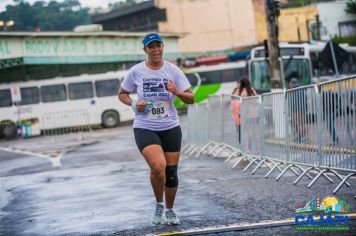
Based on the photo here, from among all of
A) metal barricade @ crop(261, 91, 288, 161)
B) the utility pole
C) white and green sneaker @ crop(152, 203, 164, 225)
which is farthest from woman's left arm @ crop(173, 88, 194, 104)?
the utility pole

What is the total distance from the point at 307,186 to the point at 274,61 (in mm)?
13112

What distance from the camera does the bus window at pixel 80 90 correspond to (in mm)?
39959

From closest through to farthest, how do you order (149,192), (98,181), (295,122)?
1. (149,192)
2. (295,122)
3. (98,181)

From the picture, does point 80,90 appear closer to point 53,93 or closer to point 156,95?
point 53,93

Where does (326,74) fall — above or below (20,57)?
below

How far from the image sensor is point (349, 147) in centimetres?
861

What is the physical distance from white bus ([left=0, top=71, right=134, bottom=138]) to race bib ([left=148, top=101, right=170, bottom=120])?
32031mm

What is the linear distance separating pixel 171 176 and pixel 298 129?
3.97 m

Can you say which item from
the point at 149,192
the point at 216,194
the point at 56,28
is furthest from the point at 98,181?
the point at 56,28

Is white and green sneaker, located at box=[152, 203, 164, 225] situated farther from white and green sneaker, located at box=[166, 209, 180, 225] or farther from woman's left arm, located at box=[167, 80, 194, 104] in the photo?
woman's left arm, located at box=[167, 80, 194, 104]

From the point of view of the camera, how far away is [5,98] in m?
38.5

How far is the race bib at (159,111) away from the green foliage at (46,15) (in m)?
38.4

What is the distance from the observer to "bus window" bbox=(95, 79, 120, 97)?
40.5 m

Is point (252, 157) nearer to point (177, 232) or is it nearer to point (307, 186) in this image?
point (307, 186)
